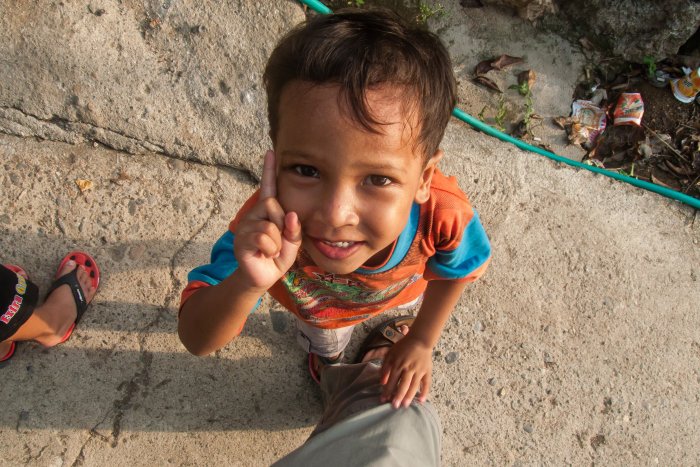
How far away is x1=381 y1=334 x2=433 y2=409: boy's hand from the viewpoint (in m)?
1.57

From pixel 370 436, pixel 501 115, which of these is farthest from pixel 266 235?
pixel 501 115

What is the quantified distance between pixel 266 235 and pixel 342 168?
0.24 meters

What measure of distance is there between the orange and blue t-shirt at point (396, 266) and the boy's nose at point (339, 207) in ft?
1.07

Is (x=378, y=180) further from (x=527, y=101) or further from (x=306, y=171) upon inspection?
(x=527, y=101)

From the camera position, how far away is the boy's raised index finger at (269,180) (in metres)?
1.18

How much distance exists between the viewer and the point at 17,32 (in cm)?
221

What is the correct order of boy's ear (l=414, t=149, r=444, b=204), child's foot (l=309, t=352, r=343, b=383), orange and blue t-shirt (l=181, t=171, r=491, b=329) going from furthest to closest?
child's foot (l=309, t=352, r=343, b=383) < orange and blue t-shirt (l=181, t=171, r=491, b=329) < boy's ear (l=414, t=149, r=444, b=204)

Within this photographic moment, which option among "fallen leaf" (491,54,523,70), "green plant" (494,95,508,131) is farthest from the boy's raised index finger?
"fallen leaf" (491,54,523,70)

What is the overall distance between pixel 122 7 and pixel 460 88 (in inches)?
66.7

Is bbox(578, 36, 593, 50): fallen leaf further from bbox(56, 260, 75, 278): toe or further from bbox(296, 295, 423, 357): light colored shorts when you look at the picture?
bbox(56, 260, 75, 278): toe

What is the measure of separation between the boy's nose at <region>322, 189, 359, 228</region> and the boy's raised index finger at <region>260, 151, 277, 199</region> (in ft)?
0.48

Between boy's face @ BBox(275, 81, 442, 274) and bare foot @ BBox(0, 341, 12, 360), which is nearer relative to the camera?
boy's face @ BBox(275, 81, 442, 274)

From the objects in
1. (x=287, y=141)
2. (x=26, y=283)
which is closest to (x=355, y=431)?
(x=287, y=141)

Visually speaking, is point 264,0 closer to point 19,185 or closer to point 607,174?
point 19,185
